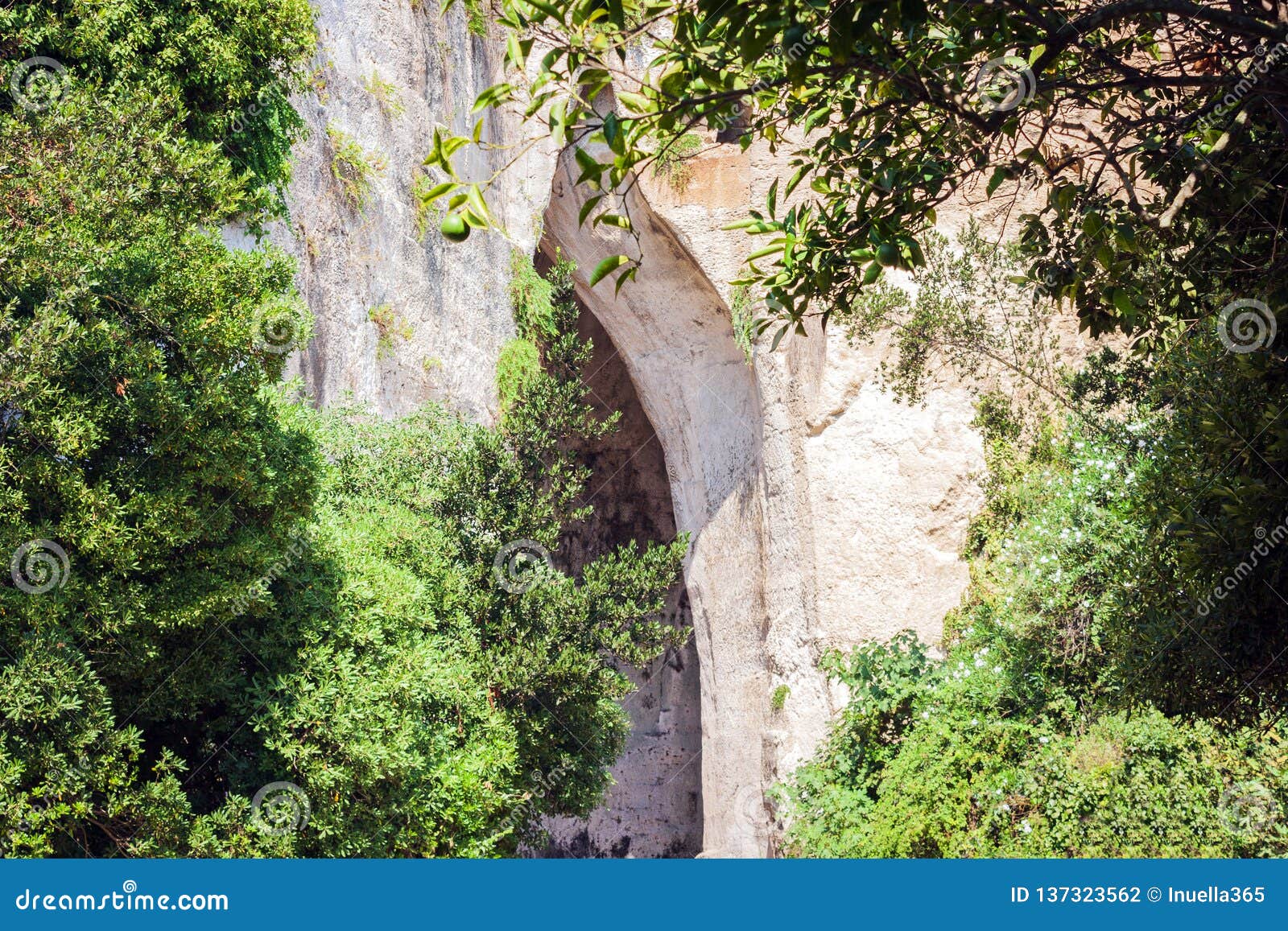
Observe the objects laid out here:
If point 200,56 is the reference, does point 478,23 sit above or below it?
above

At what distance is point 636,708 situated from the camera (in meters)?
19.7

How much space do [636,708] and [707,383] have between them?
6.42 metres

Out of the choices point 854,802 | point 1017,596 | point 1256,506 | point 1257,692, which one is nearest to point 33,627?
point 1256,506

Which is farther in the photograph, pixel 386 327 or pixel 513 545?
pixel 386 327

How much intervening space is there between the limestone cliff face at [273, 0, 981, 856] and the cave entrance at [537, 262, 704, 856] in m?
3.19

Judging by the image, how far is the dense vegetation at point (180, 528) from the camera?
561 cm

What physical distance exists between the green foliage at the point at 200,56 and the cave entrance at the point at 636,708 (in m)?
10.9

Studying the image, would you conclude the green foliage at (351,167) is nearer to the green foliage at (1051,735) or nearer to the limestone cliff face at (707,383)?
the limestone cliff face at (707,383)

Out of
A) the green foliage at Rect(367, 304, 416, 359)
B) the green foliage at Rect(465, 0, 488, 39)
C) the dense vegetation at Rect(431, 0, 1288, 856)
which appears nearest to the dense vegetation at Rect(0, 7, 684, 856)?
the dense vegetation at Rect(431, 0, 1288, 856)

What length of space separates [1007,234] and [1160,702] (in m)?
7.15

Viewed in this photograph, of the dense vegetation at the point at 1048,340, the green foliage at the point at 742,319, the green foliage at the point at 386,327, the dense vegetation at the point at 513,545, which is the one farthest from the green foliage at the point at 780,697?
the green foliage at the point at 386,327

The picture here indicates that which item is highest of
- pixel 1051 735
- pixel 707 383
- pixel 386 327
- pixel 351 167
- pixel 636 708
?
pixel 351 167

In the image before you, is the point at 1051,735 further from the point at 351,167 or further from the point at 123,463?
the point at 351,167

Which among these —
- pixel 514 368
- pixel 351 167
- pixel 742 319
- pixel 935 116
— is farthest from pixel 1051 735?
pixel 351 167
